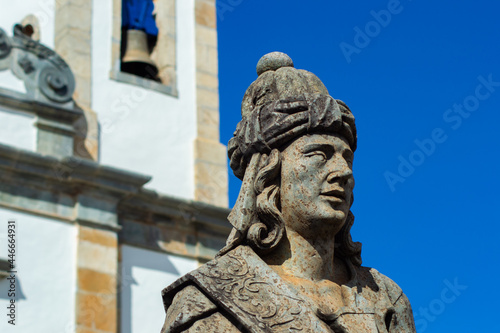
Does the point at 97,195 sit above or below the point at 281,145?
above

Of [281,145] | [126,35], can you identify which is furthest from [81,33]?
[281,145]

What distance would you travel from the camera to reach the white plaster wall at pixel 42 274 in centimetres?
1569

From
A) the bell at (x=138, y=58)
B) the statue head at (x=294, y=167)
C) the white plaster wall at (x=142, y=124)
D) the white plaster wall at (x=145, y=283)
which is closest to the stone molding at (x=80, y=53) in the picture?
the white plaster wall at (x=142, y=124)

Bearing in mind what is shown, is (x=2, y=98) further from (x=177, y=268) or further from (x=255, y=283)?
(x=255, y=283)

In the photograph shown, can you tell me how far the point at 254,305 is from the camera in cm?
480

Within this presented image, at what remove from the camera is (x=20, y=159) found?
16.4 m

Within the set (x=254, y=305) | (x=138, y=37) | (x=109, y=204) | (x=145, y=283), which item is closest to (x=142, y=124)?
(x=138, y=37)

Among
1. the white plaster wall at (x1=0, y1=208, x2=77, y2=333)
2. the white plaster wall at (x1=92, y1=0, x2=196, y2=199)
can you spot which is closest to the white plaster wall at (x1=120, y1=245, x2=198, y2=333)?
the white plaster wall at (x1=0, y1=208, x2=77, y2=333)

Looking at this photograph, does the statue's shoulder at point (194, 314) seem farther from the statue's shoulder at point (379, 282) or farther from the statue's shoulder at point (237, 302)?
the statue's shoulder at point (379, 282)

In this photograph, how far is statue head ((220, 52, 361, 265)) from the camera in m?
5.07

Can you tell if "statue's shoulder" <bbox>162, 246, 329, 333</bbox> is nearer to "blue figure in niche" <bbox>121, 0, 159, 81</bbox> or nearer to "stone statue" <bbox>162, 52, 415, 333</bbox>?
"stone statue" <bbox>162, 52, 415, 333</bbox>

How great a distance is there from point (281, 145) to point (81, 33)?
14169 mm

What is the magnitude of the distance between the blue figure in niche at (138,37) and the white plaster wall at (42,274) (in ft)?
13.3

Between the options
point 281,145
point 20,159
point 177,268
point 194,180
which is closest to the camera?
point 281,145
